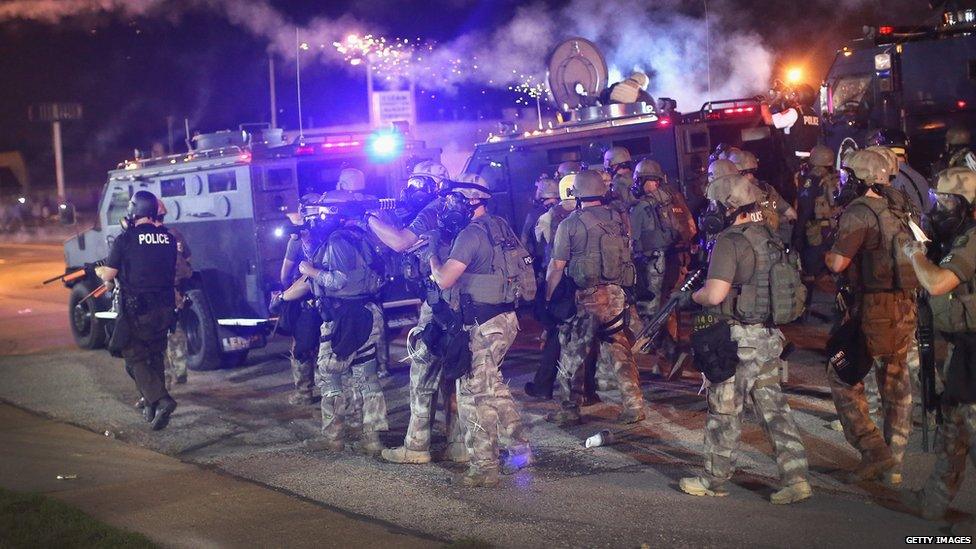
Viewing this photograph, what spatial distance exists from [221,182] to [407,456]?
4720mm

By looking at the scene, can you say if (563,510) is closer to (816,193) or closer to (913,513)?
(913,513)

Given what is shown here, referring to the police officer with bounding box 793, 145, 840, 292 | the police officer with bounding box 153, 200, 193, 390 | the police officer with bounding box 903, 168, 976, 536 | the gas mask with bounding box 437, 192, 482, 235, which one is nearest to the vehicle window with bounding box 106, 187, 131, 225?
the police officer with bounding box 153, 200, 193, 390

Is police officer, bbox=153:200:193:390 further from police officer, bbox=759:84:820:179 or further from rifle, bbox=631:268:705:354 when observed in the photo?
police officer, bbox=759:84:820:179

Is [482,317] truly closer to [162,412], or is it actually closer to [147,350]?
[162,412]

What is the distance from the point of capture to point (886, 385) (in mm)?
5961

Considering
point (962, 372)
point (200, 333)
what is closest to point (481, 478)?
point (962, 372)

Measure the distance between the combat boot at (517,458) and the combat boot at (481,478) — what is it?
346mm

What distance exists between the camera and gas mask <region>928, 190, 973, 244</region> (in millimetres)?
4992

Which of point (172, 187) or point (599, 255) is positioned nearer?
point (599, 255)

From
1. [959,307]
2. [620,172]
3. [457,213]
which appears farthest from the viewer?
[620,172]

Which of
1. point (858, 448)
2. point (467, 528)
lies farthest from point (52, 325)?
point (858, 448)

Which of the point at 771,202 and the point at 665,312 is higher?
the point at 771,202

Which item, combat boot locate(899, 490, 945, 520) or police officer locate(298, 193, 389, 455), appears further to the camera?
police officer locate(298, 193, 389, 455)

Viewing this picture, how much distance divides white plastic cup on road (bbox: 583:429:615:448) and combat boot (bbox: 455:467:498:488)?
1037 millimetres
